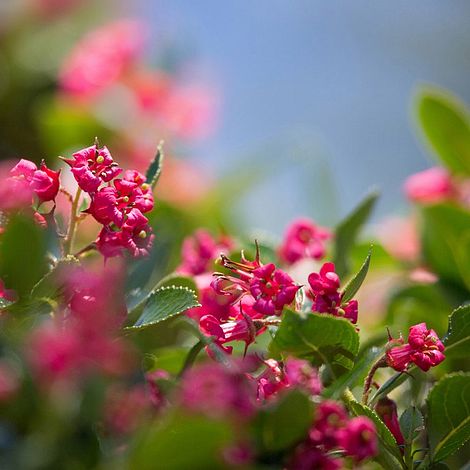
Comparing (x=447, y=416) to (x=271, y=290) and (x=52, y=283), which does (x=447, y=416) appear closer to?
(x=271, y=290)

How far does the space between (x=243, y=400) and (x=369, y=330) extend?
505 mm

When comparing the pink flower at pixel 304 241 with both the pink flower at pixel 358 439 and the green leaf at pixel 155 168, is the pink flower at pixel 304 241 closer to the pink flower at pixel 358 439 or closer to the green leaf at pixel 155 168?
the green leaf at pixel 155 168

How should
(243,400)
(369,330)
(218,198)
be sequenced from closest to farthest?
(243,400), (369,330), (218,198)

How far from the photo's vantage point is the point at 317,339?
482mm

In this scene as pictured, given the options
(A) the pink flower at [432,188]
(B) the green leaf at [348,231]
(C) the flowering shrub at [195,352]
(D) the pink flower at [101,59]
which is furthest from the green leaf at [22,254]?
(D) the pink flower at [101,59]

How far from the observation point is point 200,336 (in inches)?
19.4

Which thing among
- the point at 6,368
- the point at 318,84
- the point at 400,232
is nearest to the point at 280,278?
the point at 6,368

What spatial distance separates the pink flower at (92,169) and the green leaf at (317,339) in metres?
0.14

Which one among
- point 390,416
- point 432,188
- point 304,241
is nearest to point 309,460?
point 390,416

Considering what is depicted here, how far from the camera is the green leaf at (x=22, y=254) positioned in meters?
0.43

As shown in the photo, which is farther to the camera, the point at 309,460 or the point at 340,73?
the point at 340,73

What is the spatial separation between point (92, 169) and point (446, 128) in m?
0.53

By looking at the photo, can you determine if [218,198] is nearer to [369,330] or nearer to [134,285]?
[369,330]

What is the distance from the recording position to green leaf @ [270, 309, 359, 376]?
0.47 m
